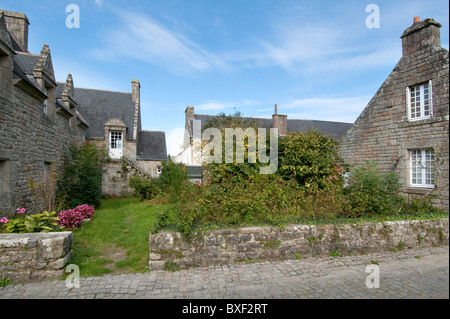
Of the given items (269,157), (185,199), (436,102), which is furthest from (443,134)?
(185,199)

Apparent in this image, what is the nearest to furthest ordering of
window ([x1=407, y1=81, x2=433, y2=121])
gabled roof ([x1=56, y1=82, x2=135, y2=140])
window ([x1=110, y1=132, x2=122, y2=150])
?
window ([x1=407, y1=81, x2=433, y2=121])
window ([x1=110, y1=132, x2=122, y2=150])
gabled roof ([x1=56, y1=82, x2=135, y2=140])

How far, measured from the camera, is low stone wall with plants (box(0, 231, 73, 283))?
13.8 feet

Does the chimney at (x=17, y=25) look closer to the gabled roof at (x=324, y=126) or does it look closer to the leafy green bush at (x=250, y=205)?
the leafy green bush at (x=250, y=205)

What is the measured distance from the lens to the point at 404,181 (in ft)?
31.2

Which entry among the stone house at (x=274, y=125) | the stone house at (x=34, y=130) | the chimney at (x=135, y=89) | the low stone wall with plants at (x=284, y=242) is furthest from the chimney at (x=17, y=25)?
the stone house at (x=274, y=125)

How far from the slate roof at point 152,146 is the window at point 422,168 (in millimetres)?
16900

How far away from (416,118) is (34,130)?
45.8 feet

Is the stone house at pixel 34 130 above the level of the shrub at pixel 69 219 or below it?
above

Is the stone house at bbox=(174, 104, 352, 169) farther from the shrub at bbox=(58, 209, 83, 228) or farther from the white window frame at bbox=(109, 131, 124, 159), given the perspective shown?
the shrub at bbox=(58, 209, 83, 228)

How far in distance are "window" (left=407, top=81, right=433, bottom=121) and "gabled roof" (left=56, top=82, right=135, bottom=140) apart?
17425mm

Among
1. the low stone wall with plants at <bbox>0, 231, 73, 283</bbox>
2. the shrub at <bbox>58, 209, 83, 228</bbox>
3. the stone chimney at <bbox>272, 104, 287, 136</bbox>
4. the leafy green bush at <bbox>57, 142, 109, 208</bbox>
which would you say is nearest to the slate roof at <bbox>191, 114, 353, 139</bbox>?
the stone chimney at <bbox>272, 104, 287, 136</bbox>

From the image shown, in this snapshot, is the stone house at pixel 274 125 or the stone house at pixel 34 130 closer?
the stone house at pixel 34 130

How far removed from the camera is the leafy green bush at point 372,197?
20.0 feet

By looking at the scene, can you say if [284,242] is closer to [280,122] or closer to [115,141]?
[115,141]
